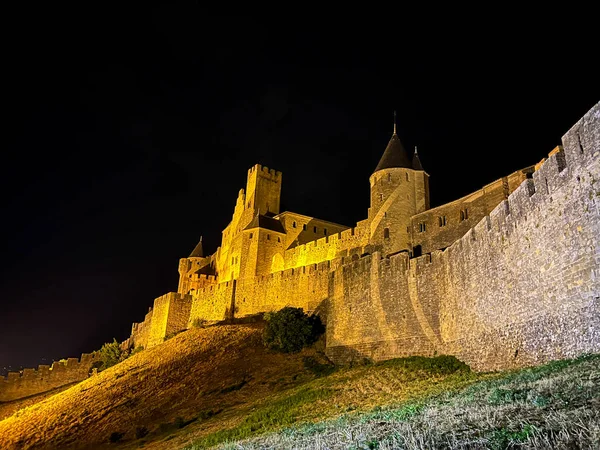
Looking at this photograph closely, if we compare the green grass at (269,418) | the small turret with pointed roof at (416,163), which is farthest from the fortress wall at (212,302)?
the green grass at (269,418)

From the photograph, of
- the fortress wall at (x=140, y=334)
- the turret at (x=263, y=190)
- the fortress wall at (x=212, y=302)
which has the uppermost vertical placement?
the turret at (x=263, y=190)

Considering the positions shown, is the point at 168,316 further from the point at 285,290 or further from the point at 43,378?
the point at 285,290

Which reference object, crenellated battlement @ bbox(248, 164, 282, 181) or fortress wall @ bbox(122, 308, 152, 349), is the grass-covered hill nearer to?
fortress wall @ bbox(122, 308, 152, 349)

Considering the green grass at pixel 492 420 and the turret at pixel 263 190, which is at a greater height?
the turret at pixel 263 190

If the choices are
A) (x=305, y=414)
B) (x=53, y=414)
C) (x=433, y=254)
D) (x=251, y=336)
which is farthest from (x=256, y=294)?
(x=305, y=414)

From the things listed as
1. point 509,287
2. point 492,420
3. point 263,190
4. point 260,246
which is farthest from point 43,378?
point 492,420

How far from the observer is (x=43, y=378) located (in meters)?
44.4

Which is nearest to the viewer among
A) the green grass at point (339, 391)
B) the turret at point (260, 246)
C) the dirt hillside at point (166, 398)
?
the green grass at point (339, 391)

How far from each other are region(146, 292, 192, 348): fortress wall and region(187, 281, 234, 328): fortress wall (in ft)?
2.02

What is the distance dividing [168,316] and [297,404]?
30.1 metres

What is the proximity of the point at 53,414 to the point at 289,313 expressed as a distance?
1333cm

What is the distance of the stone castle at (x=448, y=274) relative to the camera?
35.8 ft

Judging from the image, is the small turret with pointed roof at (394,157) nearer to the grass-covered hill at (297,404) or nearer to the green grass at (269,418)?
the grass-covered hill at (297,404)

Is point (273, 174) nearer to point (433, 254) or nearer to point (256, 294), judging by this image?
point (256, 294)
